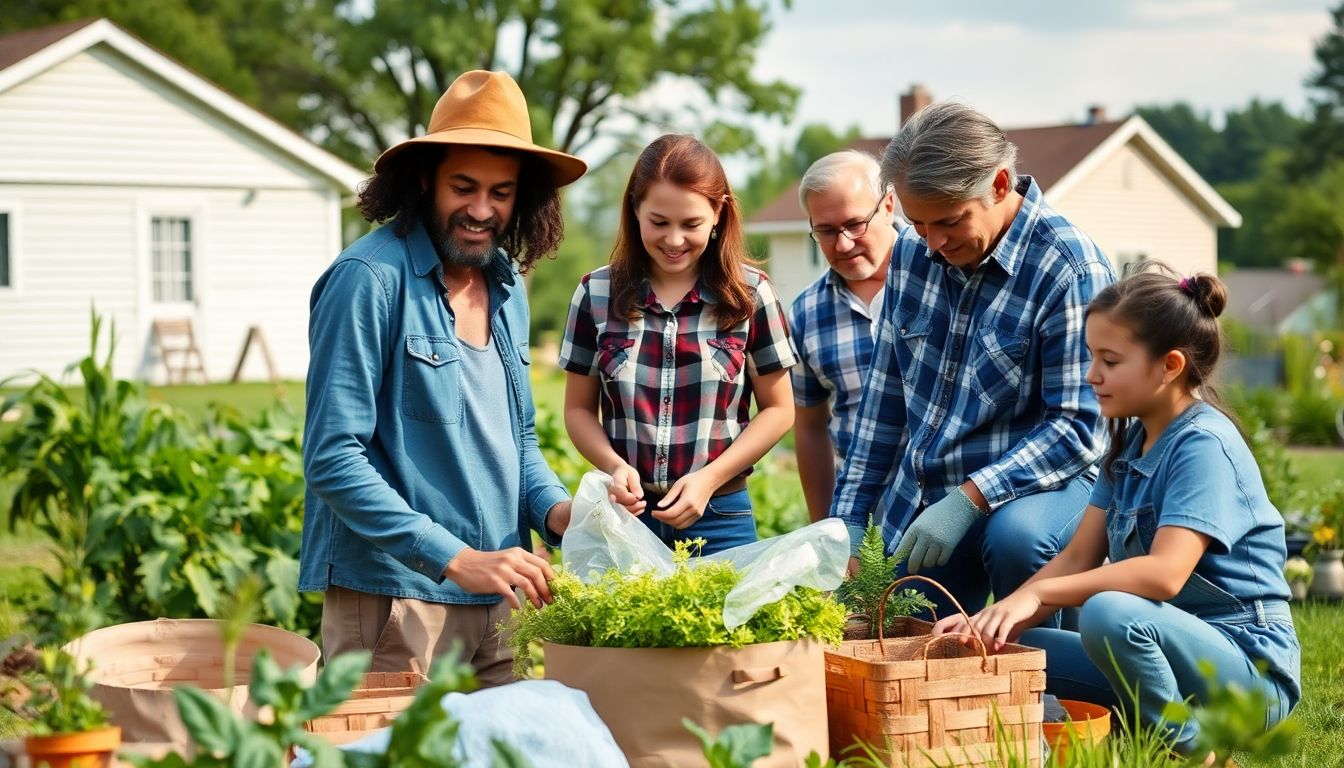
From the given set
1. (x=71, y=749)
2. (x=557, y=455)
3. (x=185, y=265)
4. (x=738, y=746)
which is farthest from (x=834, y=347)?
(x=185, y=265)

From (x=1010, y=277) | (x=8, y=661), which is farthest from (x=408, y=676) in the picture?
(x=1010, y=277)

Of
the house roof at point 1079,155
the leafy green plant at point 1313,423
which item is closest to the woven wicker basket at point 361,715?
the leafy green plant at point 1313,423

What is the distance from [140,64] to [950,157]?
60.6 ft

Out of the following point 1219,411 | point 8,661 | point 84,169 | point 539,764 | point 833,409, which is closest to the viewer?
point 8,661

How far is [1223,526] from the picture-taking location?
10.3 ft

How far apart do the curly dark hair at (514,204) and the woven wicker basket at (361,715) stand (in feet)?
3.78

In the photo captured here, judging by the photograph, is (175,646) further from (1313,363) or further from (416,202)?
(1313,363)

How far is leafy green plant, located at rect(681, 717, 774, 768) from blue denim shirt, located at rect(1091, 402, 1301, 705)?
1400 millimetres

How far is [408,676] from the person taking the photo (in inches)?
112

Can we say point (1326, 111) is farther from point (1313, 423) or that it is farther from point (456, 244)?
point (456, 244)

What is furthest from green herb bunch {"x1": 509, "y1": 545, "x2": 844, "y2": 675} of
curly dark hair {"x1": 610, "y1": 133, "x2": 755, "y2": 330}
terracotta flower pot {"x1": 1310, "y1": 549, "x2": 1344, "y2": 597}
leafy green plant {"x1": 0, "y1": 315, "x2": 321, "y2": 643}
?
terracotta flower pot {"x1": 1310, "y1": 549, "x2": 1344, "y2": 597}

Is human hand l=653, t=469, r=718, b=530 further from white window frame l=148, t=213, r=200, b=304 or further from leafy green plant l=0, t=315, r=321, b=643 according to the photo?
white window frame l=148, t=213, r=200, b=304

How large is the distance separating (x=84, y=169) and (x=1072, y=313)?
18.5m

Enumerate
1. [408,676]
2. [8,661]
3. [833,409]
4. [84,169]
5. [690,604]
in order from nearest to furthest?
[8,661] < [690,604] < [408,676] < [833,409] < [84,169]
